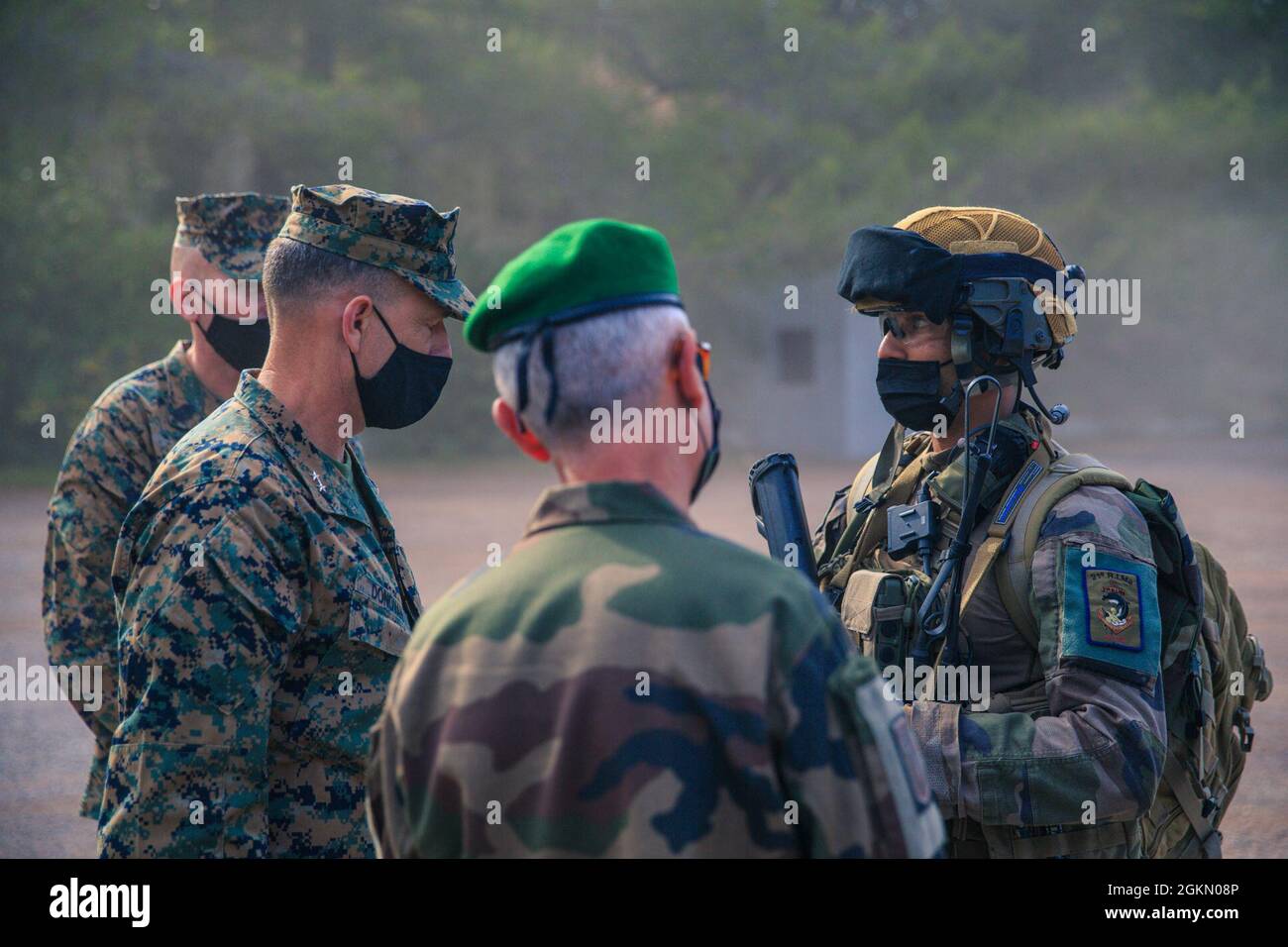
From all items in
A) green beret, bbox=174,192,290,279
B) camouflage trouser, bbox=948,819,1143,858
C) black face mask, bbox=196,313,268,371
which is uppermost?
green beret, bbox=174,192,290,279

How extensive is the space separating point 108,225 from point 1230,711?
19.1 metres

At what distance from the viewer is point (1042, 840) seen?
265cm

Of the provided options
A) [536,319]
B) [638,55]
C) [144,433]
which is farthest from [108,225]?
[536,319]

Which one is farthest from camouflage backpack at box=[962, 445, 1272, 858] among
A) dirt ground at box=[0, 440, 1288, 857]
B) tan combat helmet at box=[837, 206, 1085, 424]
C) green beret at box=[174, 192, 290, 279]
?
dirt ground at box=[0, 440, 1288, 857]

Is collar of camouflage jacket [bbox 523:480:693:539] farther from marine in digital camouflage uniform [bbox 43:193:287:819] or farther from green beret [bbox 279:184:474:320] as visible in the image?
marine in digital camouflage uniform [bbox 43:193:287:819]

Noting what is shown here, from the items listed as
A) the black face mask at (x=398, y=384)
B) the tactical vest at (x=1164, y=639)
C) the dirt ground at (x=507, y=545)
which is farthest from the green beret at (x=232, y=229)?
the dirt ground at (x=507, y=545)

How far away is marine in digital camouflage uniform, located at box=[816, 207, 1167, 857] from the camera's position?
2541mm

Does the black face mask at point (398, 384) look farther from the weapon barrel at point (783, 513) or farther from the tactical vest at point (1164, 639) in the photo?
the tactical vest at point (1164, 639)

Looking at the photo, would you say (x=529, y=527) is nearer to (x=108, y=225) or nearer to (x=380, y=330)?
(x=380, y=330)

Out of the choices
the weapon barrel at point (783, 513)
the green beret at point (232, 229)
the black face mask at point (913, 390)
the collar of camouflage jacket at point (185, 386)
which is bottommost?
the weapon barrel at point (783, 513)

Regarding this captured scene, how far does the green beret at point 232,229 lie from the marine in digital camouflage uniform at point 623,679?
2821 mm

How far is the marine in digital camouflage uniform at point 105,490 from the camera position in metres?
3.77

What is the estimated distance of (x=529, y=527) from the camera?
Answer: 5.57 ft

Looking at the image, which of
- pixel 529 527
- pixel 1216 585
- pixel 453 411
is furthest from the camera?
pixel 453 411
